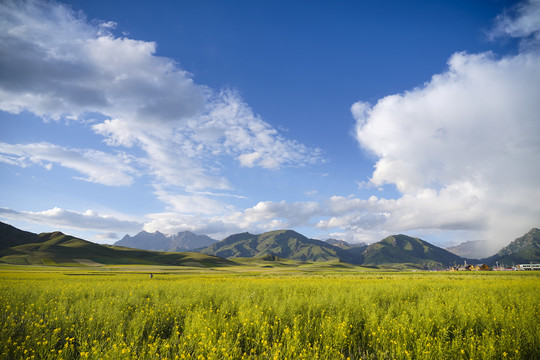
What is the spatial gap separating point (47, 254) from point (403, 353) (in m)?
200

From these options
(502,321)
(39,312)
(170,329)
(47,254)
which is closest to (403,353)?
(502,321)

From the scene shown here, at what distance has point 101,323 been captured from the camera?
9.74m

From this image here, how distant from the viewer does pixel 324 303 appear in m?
12.7

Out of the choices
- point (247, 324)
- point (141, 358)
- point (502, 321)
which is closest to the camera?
point (141, 358)

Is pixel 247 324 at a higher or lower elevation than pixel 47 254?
higher

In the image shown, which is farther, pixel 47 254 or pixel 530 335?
pixel 47 254

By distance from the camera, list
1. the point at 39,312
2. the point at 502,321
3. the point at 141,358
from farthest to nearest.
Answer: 1. the point at 39,312
2. the point at 502,321
3. the point at 141,358

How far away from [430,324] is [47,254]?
200 m

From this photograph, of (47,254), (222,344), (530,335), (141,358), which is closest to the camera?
(141,358)

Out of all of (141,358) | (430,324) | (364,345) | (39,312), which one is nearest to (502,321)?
(430,324)

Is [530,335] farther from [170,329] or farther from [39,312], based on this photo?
[39,312]

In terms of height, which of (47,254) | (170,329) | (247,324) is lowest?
(47,254)

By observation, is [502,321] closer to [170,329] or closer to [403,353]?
[403,353]

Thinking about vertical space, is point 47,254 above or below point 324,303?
below
